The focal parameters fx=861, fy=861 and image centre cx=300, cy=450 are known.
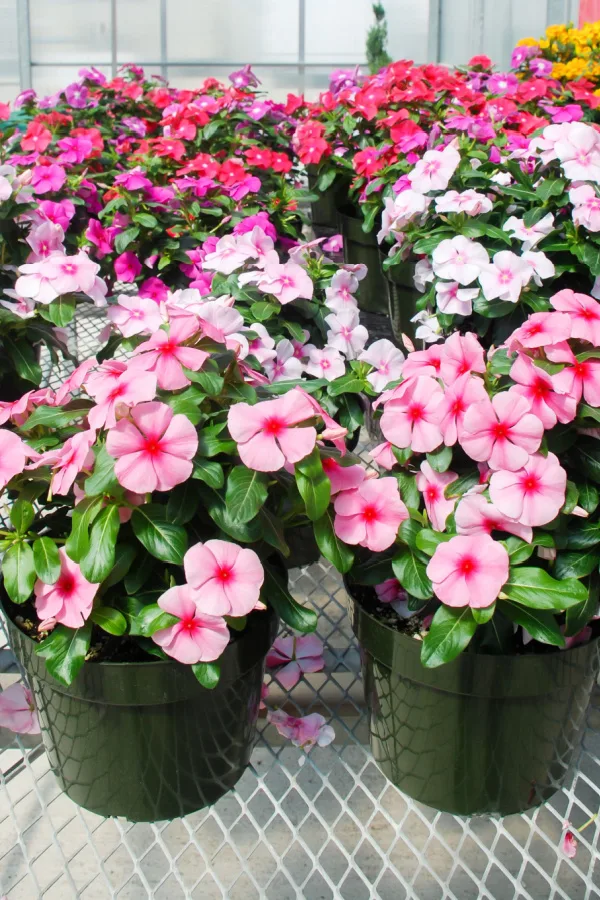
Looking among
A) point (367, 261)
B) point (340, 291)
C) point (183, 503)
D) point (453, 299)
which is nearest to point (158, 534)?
point (183, 503)

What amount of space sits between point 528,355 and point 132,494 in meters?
0.42

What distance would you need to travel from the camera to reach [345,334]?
4.53ft

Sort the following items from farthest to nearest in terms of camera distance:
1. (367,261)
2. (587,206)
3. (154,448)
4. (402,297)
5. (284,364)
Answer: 1. (367,261)
2. (402,297)
3. (587,206)
4. (284,364)
5. (154,448)

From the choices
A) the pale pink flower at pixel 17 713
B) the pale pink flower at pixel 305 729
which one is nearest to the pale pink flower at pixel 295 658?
the pale pink flower at pixel 305 729

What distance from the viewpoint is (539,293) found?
1.49 meters

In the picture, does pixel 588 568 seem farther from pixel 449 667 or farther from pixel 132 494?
pixel 132 494

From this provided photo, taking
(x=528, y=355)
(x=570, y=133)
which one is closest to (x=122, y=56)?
(x=570, y=133)

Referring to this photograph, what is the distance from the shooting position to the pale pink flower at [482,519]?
2.69ft

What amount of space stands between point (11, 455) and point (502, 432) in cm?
48

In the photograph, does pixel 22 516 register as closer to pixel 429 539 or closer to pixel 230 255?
pixel 429 539

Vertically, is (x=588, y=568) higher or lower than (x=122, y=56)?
lower

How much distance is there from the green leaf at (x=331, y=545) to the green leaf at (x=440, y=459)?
12 centimetres

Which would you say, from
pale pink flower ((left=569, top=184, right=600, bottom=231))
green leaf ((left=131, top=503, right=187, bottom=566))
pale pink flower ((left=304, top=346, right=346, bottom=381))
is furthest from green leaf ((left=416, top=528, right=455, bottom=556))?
pale pink flower ((left=569, top=184, right=600, bottom=231))

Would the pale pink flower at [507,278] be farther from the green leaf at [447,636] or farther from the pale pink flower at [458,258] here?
the green leaf at [447,636]
